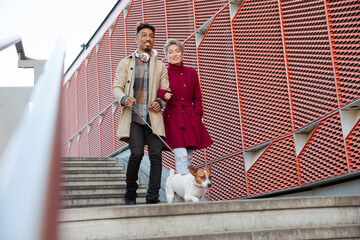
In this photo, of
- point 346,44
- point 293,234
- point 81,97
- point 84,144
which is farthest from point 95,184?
point 81,97

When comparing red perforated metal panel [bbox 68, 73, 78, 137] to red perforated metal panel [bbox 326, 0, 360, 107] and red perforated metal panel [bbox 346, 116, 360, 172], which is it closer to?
red perforated metal panel [bbox 326, 0, 360, 107]

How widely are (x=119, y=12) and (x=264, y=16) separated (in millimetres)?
6807

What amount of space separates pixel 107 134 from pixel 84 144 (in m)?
2.81

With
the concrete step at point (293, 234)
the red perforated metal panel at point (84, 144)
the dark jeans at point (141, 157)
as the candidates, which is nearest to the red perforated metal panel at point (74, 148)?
the red perforated metal panel at point (84, 144)

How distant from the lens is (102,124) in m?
13.6

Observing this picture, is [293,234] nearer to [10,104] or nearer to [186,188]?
[186,188]

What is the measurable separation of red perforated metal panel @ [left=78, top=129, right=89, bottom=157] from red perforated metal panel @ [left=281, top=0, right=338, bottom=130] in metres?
10.4

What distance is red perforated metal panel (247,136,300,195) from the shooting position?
5699mm

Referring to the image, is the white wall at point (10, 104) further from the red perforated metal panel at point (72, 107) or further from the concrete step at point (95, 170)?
the red perforated metal panel at point (72, 107)

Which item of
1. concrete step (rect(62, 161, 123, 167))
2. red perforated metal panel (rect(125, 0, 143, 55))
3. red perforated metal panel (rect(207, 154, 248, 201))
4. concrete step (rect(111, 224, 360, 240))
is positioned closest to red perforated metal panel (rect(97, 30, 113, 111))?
red perforated metal panel (rect(125, 0, 143, 55))

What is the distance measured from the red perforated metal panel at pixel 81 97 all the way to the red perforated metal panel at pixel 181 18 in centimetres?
688

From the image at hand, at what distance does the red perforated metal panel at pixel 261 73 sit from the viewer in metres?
5.91

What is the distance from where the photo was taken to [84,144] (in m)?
15.6

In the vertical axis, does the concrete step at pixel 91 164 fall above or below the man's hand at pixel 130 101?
above
